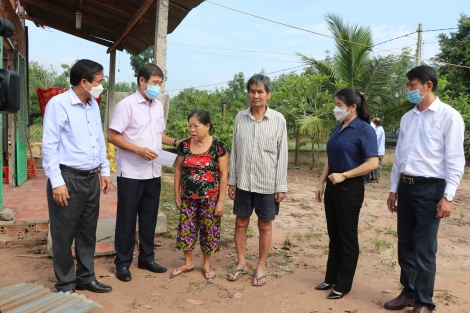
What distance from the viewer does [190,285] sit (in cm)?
366

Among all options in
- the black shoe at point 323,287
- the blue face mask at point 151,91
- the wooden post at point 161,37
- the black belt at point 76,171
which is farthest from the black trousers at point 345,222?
the wooden post at point 161,37

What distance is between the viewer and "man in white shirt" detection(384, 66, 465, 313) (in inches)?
117

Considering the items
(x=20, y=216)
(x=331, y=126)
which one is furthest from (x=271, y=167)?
(x=331, y=126)

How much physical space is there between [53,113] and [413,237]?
2794 mm

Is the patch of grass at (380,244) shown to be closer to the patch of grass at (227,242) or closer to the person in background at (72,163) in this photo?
the patch of grass at (227,242)

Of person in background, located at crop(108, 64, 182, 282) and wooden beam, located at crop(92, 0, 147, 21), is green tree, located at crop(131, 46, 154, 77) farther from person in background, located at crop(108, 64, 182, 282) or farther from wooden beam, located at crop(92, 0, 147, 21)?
person in background, located at crop(108, 64, 182, 282)

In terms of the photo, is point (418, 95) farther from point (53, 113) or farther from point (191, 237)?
point (53, 113)

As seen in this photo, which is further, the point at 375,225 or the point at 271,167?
the point at 375,225

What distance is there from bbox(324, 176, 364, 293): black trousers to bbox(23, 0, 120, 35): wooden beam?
240 inches

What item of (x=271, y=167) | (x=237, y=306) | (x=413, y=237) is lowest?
(x=237, y=306)

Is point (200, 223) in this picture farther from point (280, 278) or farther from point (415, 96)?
point (415, 96)

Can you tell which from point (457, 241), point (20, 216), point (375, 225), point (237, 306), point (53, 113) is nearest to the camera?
point (53, 113)

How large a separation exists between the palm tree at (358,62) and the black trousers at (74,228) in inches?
375

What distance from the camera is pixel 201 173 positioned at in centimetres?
368
